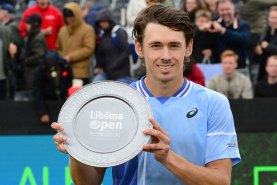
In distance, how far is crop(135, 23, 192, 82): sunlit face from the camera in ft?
12.0

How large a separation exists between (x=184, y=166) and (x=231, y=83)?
5594 millimetres

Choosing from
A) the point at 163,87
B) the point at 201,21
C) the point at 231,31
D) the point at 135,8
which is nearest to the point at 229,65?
the point at 231,31

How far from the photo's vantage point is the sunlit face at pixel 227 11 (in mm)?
9797

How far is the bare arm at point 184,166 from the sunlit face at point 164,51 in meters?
0.37

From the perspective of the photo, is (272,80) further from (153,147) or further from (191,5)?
(153,147)

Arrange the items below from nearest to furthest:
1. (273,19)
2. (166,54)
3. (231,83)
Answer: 1. (166,54)
2. (231,83)
3. (273,19)

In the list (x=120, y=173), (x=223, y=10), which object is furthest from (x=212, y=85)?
(x=120, y=173)

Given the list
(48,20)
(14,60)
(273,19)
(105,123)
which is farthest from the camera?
(48,20)

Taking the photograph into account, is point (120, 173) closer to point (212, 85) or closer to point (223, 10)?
point (212, 85)

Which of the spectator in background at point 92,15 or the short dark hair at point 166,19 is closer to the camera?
the short dark hair at point 166,19

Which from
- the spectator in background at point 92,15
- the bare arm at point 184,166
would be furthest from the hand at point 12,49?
the bare arm at point 184,166

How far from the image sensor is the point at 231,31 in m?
9.88

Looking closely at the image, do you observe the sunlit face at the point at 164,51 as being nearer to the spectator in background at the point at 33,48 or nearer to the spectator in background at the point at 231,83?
the spectator in background at the point at 231,83

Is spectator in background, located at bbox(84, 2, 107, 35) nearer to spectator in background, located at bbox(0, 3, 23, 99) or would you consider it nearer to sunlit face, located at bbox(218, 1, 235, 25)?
spectator in background, located at bbox(0, 3, 23, 99)
